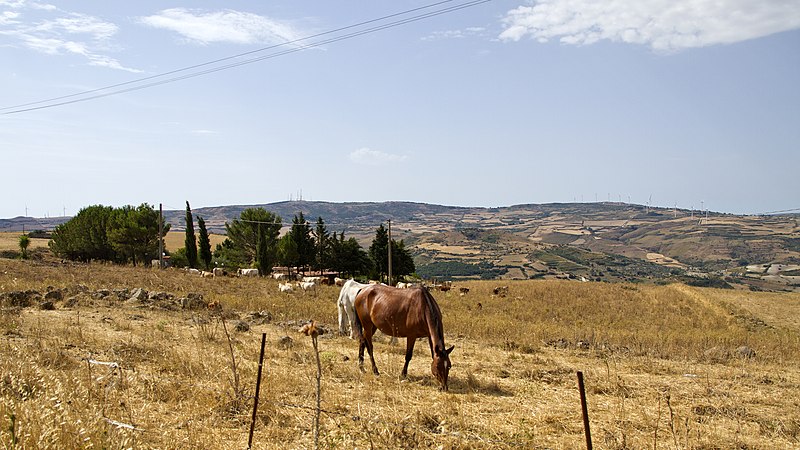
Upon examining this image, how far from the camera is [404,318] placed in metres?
11.4

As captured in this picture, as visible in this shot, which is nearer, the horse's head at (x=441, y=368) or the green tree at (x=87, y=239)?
the horse's head at (x=441, y=368)

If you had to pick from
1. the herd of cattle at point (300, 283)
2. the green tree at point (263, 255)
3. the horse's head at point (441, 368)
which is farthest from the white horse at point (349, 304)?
the green tree at point (263, 255)

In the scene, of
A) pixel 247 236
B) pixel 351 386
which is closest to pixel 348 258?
pixel 247 236

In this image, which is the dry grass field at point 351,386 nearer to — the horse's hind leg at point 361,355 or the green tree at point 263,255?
the horse's hind leg at point 361,355

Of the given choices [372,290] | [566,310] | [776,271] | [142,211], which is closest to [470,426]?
[372,290]

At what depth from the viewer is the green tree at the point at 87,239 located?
6003cm

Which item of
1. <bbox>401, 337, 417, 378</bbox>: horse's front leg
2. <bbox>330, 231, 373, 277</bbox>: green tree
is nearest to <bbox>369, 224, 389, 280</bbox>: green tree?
<bbox>330, 231, 373, 277</bbox>: green tree

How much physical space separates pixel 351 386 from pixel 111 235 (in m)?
54.8

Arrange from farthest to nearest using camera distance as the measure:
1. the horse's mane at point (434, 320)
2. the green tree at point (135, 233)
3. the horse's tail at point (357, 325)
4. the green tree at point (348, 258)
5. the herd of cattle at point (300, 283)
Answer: the green tree at point (348, 258) → the green tree at point (135, 233) → the herd of cattle at point (300, 283) → the horse's tail at point (357, 325) → the horse's mane at point (434, 320)

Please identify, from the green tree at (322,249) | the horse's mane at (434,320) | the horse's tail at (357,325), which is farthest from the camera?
the green tree at (322,249)

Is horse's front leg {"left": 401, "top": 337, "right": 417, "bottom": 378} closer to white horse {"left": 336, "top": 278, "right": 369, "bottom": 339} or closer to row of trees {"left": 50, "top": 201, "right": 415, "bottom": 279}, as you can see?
white horse {"left": 336, "top": 278, "right": 369, "bottom": 339}

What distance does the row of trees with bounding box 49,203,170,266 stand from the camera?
186 ft

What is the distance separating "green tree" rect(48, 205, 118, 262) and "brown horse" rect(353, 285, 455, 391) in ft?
181

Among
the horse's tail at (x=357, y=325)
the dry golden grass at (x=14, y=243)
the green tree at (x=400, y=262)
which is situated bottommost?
the green tree at (x=400, y=262)
